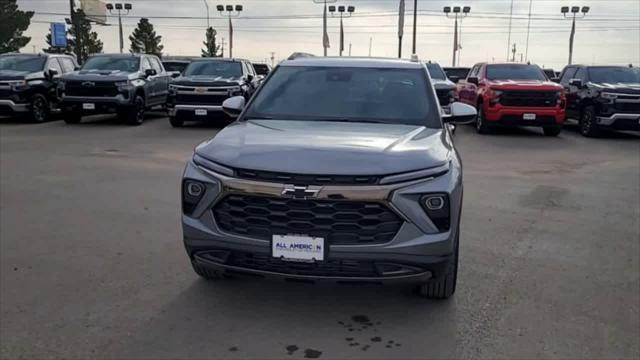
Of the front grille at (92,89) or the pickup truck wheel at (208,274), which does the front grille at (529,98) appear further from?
the pickup truck wheel at (208,274)

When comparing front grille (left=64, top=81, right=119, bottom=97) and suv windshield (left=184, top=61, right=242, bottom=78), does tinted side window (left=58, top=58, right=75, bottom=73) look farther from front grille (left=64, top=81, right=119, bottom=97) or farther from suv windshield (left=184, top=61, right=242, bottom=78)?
suv windshield (left=184, top=61, right=242, bottom=78)

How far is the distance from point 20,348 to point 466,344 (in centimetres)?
265

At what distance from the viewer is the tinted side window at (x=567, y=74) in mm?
17602

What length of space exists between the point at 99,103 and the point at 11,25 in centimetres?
5214

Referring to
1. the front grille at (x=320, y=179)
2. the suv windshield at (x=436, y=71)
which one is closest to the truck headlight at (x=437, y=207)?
the front grille at (x=320, y=179)

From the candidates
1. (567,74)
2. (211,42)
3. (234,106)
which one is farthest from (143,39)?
(234,106)

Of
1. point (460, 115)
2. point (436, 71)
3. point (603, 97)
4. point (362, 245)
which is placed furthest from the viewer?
point (436, 71)

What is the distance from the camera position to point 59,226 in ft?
20.9

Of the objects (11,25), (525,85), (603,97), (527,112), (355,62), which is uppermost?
(11,25)

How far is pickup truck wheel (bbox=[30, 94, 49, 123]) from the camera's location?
16.8m

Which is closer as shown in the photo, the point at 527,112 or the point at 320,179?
the point at 320,179

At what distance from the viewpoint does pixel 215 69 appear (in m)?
17.4

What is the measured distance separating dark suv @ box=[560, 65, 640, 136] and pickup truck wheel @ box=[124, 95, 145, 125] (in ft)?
38.2

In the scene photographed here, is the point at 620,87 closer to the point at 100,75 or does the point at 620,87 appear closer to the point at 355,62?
the point at 355,62
